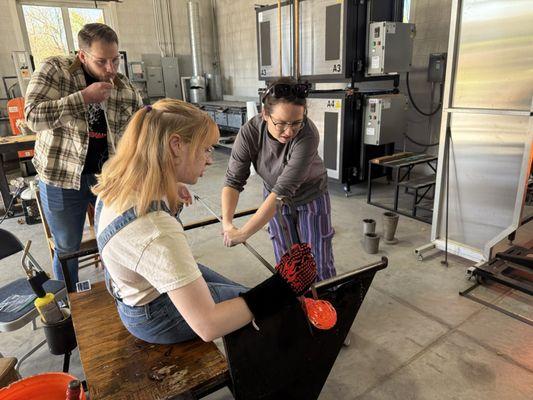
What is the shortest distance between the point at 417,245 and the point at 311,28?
2.50 metres

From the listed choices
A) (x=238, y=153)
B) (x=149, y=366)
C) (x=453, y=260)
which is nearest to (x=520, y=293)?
(x=453, y=260)

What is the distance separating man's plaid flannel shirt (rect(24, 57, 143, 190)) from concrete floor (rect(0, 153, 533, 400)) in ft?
3.02

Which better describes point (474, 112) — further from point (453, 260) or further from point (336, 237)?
point (336, 237)

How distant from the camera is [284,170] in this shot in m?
1.52

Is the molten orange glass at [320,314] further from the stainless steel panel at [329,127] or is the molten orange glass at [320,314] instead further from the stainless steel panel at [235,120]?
the stainless steel panel at [235,120]

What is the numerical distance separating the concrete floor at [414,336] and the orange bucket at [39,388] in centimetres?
73

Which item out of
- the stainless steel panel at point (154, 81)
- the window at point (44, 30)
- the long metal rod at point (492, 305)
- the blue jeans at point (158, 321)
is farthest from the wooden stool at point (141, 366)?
the window at point (44, 30)

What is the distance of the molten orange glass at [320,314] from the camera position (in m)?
0.97

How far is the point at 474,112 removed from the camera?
7.45 ft

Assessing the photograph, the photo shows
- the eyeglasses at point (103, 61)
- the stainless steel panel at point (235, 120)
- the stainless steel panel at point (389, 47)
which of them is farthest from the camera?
the stainless steel panel at point (235, 120)

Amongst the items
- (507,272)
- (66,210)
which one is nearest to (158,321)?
(66,210)

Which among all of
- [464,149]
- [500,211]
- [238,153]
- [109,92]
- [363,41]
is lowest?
[500,211]

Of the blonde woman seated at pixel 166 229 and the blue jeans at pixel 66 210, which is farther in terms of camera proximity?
the blue jeans at pixel 66 210

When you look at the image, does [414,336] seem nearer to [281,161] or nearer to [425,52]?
[281,161]
